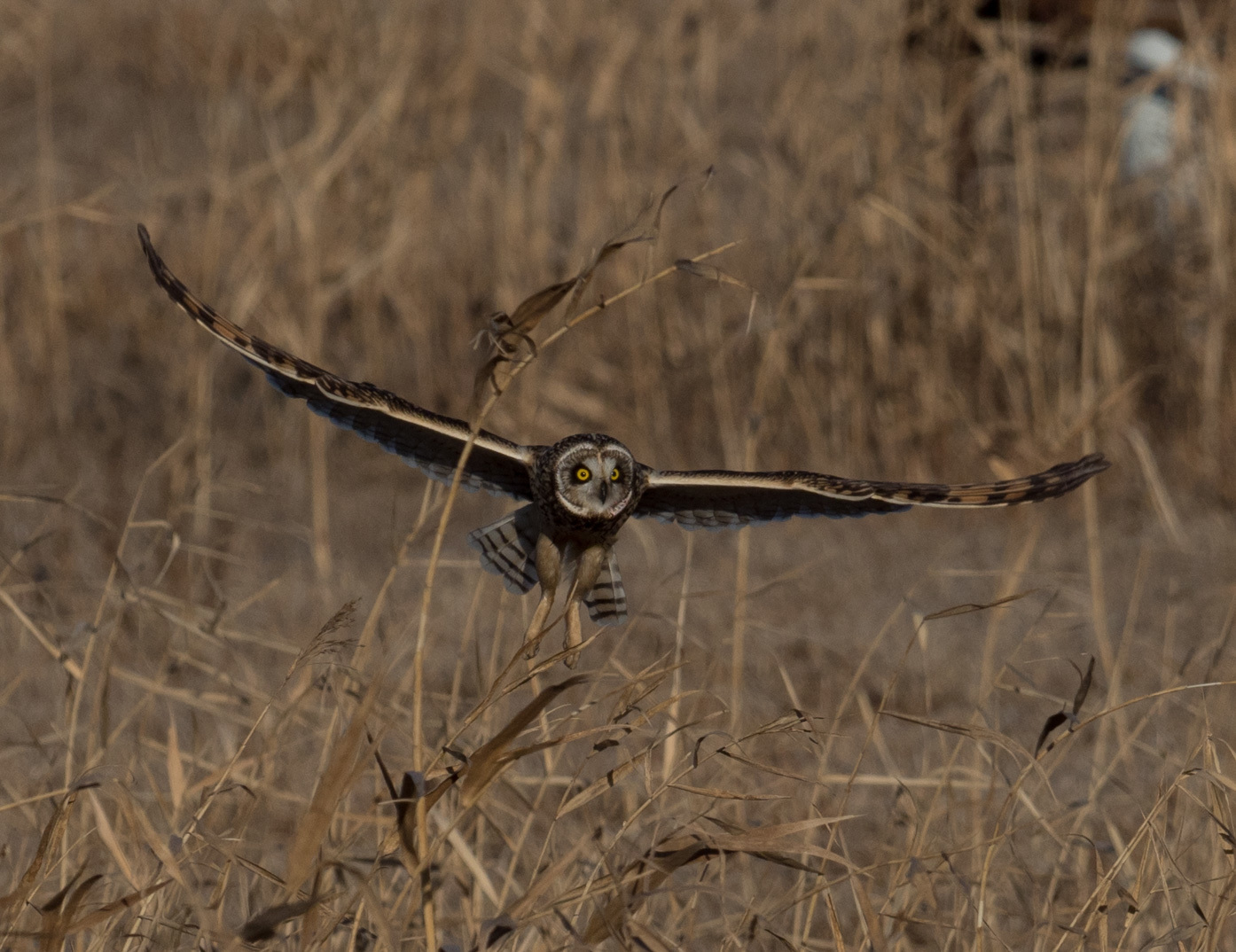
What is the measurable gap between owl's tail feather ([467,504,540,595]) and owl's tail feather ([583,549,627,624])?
0.32 ft

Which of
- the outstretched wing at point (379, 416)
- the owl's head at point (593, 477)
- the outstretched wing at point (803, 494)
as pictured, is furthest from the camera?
the owl's head at point (593, 477)

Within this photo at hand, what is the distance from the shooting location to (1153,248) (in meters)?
4.45

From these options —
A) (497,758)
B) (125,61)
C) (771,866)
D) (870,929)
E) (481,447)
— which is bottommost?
(771,866)

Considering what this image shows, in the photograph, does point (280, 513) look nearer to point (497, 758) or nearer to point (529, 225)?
point (529, 225)

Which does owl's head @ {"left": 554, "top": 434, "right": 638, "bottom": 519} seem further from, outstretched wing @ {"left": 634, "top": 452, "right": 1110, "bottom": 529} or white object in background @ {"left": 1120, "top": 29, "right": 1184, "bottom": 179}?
white object in background @ {"left": 1120, "top": 29, "right": 1184, "bottom": 179}

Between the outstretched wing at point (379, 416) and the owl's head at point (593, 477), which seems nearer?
the outstretched wing at point (379, 416)

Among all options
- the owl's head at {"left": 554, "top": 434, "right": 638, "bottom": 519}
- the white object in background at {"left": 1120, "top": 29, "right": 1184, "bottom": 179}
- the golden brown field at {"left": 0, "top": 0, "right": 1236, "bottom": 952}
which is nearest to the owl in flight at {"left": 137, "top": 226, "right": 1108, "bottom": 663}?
the owl's head at {"left": 554, "top": 434, "right": 638, "bottom": 519}

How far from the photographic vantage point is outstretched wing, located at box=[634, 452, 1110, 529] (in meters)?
1.76

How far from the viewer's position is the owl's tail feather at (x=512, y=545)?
6.85 feet

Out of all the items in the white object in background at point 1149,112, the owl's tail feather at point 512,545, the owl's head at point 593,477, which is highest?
the white object in background at point 1149,112

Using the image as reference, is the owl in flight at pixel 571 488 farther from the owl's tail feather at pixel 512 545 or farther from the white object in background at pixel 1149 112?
the white object in background at pixel 1149 112

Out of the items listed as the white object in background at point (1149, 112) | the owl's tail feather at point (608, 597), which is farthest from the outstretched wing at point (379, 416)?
the white object in background at point (1149, 112)

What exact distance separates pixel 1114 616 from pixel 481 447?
7.44 feet

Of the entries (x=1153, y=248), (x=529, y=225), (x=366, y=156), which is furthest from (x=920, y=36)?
(x=366, y=156)
